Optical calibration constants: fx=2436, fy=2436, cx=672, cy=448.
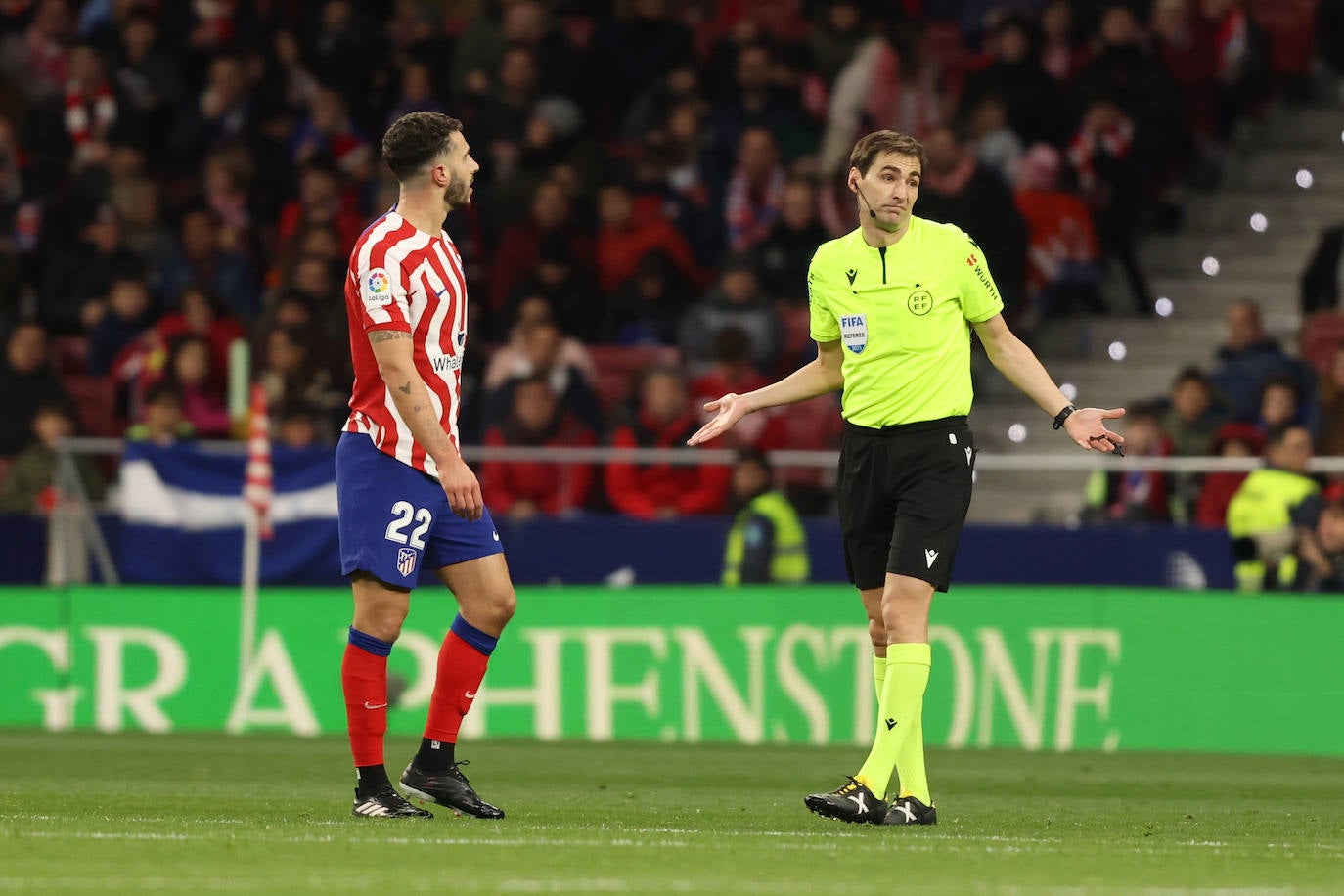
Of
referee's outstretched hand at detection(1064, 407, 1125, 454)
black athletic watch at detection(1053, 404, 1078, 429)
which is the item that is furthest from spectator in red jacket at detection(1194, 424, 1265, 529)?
referee's outstretched hand at detection(1064, 407, 1125, 454)

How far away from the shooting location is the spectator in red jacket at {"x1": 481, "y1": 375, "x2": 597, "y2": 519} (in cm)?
1680

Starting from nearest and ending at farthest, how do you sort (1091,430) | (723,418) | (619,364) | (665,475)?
(1091,430), (723,418), (665,475), (619,364)

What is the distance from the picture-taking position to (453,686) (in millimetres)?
8781

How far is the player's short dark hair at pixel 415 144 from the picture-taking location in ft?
28.2

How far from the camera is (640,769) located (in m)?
12.5

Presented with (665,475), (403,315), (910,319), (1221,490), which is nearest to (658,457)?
(665,475)

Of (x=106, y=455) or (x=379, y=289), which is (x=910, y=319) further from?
(x=106, y=455)

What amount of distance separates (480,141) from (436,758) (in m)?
12.7

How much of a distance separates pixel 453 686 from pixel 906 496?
178 cm

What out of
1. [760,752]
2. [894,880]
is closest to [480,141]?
[760,752]

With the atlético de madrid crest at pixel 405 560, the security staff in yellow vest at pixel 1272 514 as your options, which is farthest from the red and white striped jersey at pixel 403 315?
the security staff in yellow vest at pixel 1272 514

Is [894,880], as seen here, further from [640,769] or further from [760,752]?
[760,752]

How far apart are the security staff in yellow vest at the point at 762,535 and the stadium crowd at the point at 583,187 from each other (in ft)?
1.99

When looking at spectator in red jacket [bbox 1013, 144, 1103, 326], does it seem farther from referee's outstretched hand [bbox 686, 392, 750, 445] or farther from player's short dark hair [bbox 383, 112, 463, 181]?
player's short dark hair [bbox 383, 112, 463, 181]
